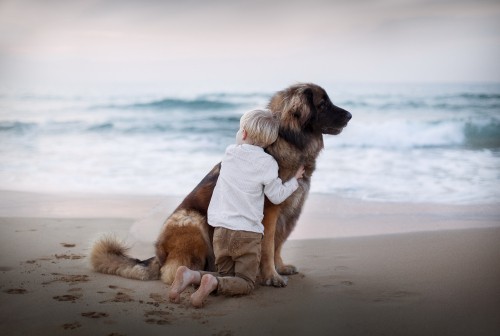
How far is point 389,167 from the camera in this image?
10.2 metres

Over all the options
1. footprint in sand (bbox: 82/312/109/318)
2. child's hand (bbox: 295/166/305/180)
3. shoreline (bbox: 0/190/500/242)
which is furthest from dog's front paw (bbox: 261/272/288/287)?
shoreline (bbox: 0/190/500/242)

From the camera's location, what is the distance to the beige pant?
376 centimetres

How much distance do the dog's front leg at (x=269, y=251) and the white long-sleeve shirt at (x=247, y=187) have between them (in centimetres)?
14

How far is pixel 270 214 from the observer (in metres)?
3.97

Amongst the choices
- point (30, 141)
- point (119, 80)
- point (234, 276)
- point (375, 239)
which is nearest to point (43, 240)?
point (234, 276)

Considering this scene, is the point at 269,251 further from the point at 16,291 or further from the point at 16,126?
the point at 16,126

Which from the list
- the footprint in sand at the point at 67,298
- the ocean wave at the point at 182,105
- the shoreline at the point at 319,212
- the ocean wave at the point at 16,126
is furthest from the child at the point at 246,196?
the ocean wave at the point at 182,105

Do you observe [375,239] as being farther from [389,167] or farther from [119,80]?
[119,80]

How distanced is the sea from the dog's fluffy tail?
342cm

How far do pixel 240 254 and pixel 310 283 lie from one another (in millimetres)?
607

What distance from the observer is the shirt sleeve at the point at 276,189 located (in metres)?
3.78

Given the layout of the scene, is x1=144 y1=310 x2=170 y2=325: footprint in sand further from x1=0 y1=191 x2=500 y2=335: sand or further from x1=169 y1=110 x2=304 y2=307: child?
x1=169 y1=110 x2=304 y2=307: child

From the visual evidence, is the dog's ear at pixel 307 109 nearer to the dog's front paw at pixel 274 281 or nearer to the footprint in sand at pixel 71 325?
the dog's front paw at pixel 274 281

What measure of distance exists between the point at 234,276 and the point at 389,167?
690 cm
